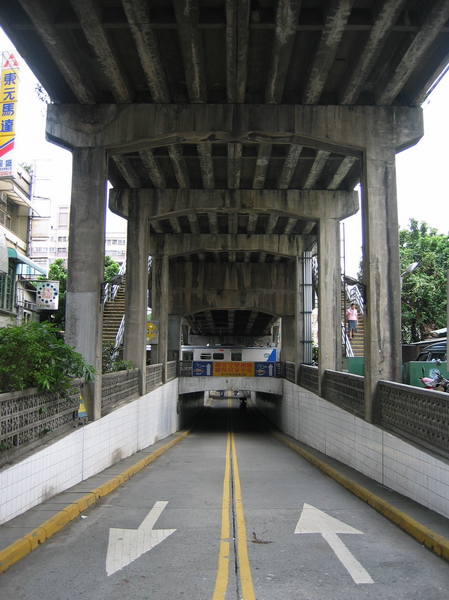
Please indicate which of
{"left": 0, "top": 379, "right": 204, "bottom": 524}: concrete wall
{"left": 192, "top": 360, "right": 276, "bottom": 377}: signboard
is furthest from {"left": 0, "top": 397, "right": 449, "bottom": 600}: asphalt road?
{"left": 192, "top": 360, "right": 276, "bottom": 377}: signboard

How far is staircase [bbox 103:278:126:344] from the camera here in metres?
32.2

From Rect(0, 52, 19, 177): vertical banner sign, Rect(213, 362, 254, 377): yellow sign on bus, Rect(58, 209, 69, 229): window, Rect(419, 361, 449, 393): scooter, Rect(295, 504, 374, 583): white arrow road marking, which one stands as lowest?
A: Rect(295, 504, 374, 583): white arrow road marking

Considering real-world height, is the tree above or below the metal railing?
above

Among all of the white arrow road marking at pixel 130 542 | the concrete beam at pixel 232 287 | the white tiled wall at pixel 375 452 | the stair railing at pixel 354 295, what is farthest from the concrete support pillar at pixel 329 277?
the stair railing at pixel 354 295

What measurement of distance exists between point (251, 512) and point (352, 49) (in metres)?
8.90

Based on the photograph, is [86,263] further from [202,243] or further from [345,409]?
[202,243]

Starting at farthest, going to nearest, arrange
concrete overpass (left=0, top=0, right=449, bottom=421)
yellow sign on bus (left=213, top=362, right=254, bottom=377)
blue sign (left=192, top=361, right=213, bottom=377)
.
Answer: yellow sign on bus (left=213, top=362, right=254, bottom=377)
blue sign (left=192, top=361, right=213, bottom=377)
concrete overpass (left=0, top=0, right=449, bottom=421)

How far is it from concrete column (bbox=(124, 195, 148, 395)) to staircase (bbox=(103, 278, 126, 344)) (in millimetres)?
12765

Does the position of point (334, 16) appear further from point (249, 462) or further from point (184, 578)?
point (249, 462)

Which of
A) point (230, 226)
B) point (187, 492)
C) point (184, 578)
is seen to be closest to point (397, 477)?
point (187, 492)

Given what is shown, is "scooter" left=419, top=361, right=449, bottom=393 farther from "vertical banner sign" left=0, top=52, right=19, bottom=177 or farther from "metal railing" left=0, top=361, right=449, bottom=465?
"vertical banner sign" left=0, top=52, right=19, bottom=177

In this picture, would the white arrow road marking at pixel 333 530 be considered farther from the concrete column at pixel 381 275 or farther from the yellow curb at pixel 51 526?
the concrete column at pixel 381 275

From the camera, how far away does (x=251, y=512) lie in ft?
25.4

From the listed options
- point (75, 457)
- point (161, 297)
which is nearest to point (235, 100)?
point (75, 457)
